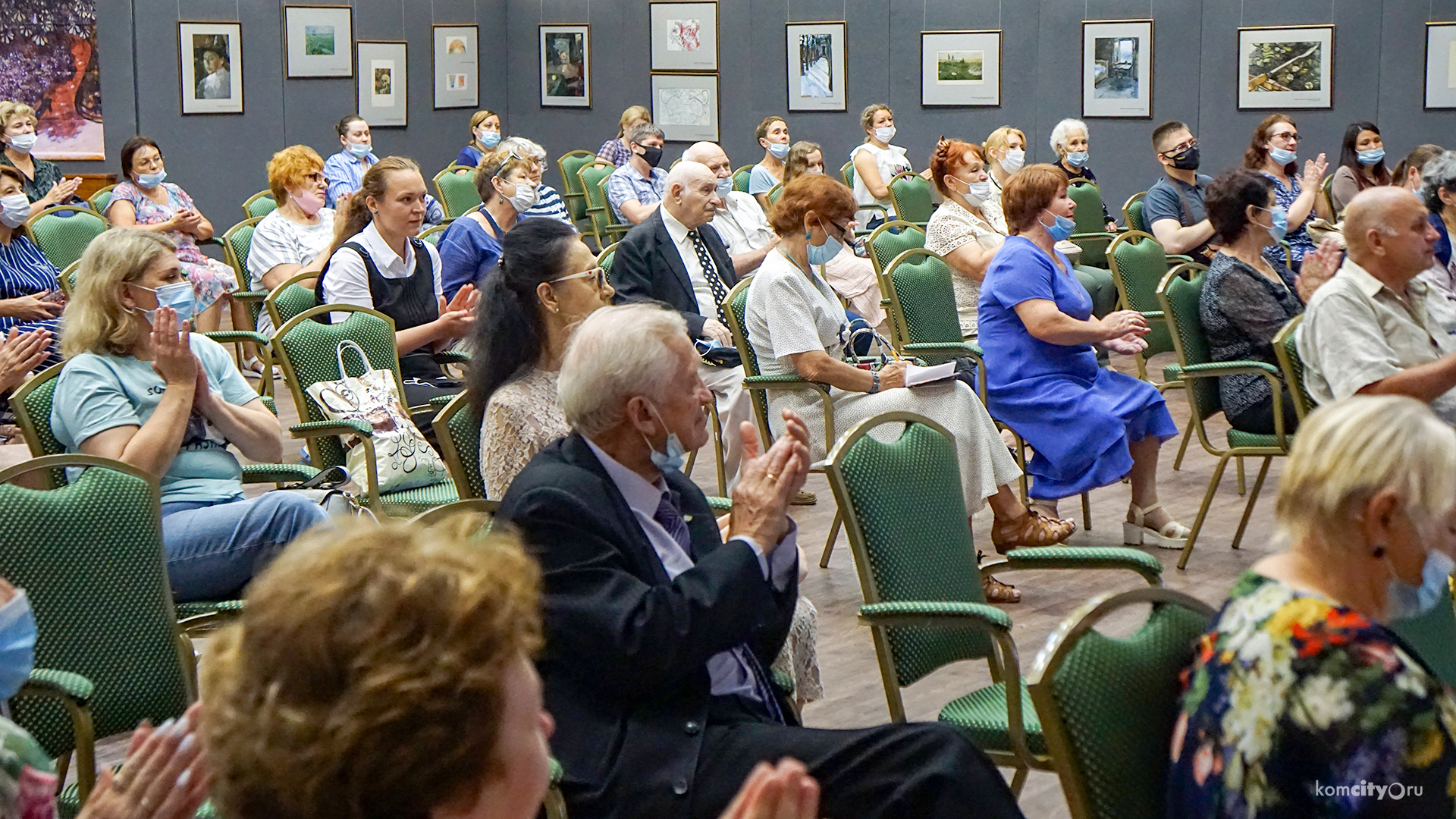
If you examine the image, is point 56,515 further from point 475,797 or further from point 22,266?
point 22,266

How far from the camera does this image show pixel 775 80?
1503 centimetres

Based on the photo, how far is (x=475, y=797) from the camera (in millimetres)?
1238

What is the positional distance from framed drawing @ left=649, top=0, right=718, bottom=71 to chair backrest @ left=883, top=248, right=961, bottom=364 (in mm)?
9456

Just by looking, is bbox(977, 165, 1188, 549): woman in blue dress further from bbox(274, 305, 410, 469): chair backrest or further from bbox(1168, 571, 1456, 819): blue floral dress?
bbox(1168, 571, 1456, 819): blue floral dress

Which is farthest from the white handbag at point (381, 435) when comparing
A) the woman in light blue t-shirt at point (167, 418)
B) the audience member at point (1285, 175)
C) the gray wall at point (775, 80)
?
the gray wall at point (775, 80)

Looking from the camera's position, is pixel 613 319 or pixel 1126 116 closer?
pixel 613 319

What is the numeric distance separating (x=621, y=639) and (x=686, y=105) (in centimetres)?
1355

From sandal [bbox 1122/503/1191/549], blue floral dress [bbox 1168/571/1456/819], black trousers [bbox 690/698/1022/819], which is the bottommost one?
sandal [bbox 1122/503/1191/549]

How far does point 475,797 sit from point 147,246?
3.01 meters

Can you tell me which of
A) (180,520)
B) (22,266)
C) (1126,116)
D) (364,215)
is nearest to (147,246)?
(180,520)

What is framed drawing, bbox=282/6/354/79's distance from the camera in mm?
14516

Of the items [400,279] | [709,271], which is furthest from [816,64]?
[400,279]

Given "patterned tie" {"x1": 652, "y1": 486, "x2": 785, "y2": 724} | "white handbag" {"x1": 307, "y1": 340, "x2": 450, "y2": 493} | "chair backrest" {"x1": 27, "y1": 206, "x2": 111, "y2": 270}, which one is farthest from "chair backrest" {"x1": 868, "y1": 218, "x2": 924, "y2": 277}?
"patterned tie" {"x1": 652, "y1": 486, "x2": 785, "y2": 724}

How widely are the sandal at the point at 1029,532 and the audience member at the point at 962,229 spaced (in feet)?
4.42
